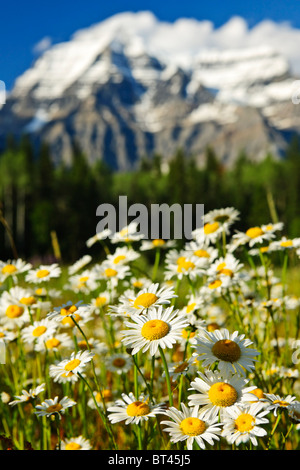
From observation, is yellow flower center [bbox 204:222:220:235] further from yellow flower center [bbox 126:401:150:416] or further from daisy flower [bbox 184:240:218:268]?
yellow flower center [bbox 126:401:150:416]

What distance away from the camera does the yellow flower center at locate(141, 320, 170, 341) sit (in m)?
1.06

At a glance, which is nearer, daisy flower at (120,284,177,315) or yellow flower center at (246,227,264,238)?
daisy flower at (120,284,177,315)

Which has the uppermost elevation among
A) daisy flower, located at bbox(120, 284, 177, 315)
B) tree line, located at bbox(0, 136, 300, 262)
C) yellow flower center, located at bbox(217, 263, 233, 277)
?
tree line, located at bbox(0, 136, 300, 262)

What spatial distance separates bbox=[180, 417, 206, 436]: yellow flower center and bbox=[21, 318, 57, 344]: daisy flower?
710mm

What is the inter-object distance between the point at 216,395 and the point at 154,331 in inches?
8.6

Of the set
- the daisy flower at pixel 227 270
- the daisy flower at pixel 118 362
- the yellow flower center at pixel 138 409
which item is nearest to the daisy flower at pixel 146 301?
the yellow flower center at pixel 138 409

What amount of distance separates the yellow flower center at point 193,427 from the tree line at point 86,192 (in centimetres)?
2078

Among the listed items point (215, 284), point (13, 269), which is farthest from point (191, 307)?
point (13, 269)

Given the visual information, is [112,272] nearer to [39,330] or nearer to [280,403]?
[39,330]

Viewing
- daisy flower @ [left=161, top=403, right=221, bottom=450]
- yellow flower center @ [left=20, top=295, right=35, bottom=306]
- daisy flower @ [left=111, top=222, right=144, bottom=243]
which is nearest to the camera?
daisy flower @ [left=161, top=403, right=221, bottom=450]

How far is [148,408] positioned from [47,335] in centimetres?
56

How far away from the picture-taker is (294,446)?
174 cm

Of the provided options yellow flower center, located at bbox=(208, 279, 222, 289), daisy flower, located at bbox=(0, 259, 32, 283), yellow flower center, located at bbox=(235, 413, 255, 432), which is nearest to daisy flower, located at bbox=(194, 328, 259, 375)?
yellow flower center, located at bbox=(235, 413, 255, 432)

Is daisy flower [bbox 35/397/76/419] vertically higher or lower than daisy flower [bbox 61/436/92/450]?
higher
